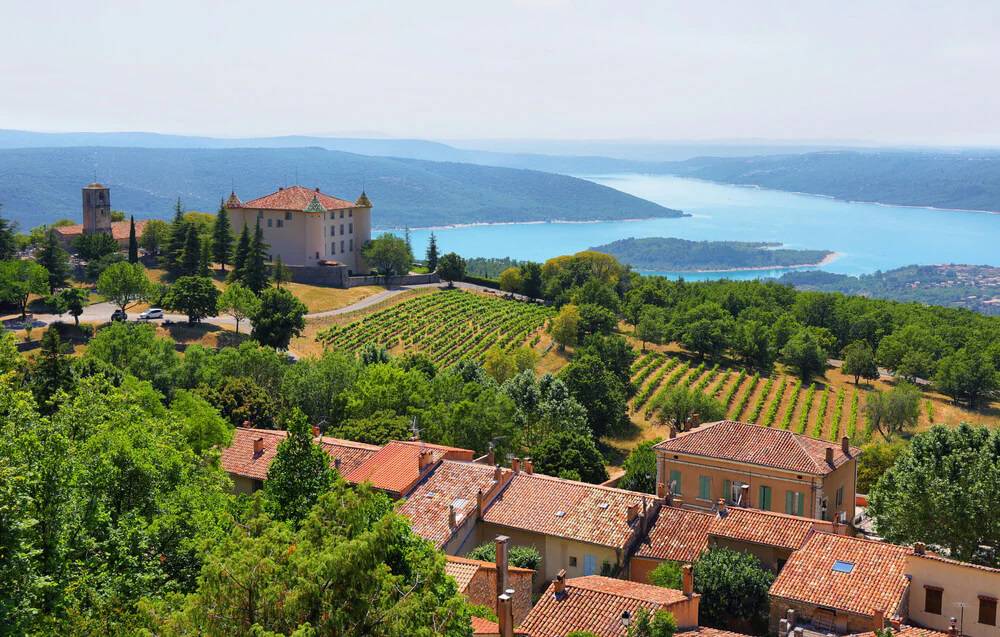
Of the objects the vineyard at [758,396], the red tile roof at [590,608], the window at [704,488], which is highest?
the red tile roof at [590,608]

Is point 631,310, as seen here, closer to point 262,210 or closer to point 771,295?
point 771,295

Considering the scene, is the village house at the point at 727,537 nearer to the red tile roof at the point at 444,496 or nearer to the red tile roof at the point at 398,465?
the red tile roof at the point at 444,496

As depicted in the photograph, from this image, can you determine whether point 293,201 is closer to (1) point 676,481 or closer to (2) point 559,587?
(1) point 676,481

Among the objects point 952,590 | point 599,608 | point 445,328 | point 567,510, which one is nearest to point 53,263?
point 445,328

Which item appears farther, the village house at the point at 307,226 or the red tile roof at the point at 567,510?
the village house at the point at 307,226

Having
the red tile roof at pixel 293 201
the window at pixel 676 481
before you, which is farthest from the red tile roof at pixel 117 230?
the window at pixel 676 481

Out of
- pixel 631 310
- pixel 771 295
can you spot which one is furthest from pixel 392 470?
pixel 771 295
